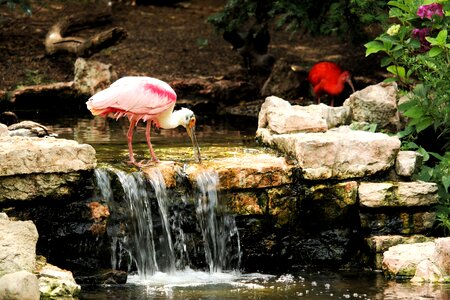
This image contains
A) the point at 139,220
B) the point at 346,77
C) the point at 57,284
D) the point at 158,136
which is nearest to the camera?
the point at 57,284

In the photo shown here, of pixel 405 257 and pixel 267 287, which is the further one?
pixel 405 257

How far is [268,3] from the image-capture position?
14195 millimetres

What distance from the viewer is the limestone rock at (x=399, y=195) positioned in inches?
317

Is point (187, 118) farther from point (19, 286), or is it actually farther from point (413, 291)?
point (19, 286)

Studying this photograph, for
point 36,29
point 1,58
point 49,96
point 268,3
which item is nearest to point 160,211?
point 49,96

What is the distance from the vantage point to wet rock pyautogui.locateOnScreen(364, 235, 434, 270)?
26.0 feet

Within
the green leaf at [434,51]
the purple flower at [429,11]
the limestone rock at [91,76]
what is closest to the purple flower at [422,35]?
the purple flower at [429,11]

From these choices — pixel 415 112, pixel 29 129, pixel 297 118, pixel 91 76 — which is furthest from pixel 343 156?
pixel 91 76

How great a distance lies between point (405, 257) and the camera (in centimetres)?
752

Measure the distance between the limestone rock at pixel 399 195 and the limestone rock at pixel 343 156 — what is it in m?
0.21

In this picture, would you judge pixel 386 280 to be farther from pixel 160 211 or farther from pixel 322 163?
pixel 160 211

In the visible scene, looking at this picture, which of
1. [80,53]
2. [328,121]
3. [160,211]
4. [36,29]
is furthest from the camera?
[36,29]

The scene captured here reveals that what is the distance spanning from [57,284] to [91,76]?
735cm

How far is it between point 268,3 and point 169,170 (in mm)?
6665
